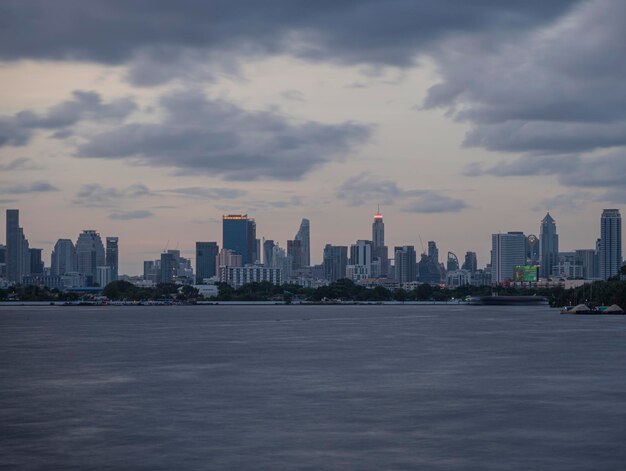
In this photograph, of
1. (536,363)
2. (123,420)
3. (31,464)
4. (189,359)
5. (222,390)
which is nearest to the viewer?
(31,464)

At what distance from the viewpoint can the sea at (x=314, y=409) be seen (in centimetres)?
3881

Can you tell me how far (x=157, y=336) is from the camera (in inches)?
5015

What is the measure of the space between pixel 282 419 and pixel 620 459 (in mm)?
16346

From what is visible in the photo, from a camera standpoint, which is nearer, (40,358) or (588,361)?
(588,361)

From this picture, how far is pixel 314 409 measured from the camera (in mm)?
51688

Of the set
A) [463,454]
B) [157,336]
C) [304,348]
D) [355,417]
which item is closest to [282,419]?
[355,417]

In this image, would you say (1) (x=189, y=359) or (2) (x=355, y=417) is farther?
(1) (x=189, y=359)

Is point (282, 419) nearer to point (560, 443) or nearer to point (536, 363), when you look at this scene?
point (560, 443)

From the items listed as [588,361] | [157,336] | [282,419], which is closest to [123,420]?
[282,419]

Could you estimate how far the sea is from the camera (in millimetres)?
38812

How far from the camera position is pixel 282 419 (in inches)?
1896

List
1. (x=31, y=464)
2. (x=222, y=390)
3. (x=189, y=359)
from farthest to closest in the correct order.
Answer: (x=189, y=359)
(x=222, y=390)
(x=31, y=464)

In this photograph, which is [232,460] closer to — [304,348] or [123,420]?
[123,420]

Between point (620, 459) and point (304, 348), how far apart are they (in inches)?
2449
